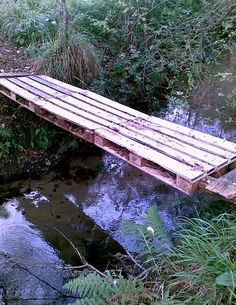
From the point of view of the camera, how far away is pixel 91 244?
373cm

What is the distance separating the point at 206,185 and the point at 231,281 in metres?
0.77

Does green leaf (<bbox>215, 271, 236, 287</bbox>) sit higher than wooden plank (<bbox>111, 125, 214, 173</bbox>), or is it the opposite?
wooden plank (<bbox>111, 125, 214, 173</bbox>)

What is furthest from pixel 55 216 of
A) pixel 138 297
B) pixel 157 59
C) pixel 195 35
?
pixel 157 59

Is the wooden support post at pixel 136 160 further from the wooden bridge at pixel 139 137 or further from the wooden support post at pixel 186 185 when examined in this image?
the wooden support post at pixel 186 185

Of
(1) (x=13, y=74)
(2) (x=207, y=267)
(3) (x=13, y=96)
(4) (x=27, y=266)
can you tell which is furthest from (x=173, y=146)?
(1) (x=13, y=74)

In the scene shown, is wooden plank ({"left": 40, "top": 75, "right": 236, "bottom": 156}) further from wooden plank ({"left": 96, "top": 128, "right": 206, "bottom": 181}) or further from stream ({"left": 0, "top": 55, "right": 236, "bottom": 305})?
stream ({"left": 0, "top": 55, "right": 236, "bottom": 305})

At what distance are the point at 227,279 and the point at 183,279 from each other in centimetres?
38

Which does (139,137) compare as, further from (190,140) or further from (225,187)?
(225,187)

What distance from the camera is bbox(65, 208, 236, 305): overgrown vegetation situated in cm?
226

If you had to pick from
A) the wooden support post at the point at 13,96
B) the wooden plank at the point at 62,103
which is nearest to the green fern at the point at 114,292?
the wooden plank at the point at 62,103

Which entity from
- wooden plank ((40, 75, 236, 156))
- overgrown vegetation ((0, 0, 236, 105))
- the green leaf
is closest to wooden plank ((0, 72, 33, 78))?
overgrown vegetation ((0, 0, 236, 105))

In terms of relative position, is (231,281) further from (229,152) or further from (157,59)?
(157,59)

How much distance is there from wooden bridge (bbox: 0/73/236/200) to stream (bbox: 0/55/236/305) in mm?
721

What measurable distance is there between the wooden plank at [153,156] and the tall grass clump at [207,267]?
0.45 m
